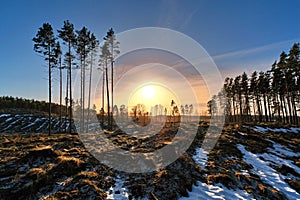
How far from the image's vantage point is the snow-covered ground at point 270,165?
10.6m

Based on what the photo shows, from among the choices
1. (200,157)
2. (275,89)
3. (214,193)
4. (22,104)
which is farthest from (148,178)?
(22,104)

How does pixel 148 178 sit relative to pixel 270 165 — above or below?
above

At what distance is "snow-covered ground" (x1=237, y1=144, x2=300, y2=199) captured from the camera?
34.7 ft

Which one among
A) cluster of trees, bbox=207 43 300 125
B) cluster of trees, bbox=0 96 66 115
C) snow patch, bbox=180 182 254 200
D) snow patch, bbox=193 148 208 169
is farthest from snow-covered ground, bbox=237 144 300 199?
cluster of trees, bbox=0 96 66 115

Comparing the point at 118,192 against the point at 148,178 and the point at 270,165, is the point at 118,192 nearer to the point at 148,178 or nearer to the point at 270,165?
the point at 148,178

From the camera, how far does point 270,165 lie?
14180 millimetres

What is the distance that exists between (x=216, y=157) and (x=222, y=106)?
68.6 m

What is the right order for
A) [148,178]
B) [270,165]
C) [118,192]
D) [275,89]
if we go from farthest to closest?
[275,89] < [270,165] < [148,178] < [118,192]

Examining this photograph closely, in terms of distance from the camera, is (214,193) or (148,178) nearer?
(214,193)

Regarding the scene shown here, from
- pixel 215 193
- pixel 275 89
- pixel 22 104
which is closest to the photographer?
pixel 215 193

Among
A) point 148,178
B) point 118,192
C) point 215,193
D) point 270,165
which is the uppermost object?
point 148,178

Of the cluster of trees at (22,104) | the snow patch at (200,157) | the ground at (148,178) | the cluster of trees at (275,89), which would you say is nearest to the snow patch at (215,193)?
the ground at (148,178)

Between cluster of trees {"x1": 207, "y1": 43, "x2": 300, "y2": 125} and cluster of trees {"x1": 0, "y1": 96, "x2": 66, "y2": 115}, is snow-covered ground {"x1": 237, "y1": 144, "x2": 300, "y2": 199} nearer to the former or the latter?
cluster of trees {"x1": 207, "y1": 43, "x2": 300, "y2": 125}

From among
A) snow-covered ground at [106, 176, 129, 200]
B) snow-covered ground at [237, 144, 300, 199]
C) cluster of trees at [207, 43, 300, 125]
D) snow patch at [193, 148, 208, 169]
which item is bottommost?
snow-covered ground at [237, 144, 300, 199]
